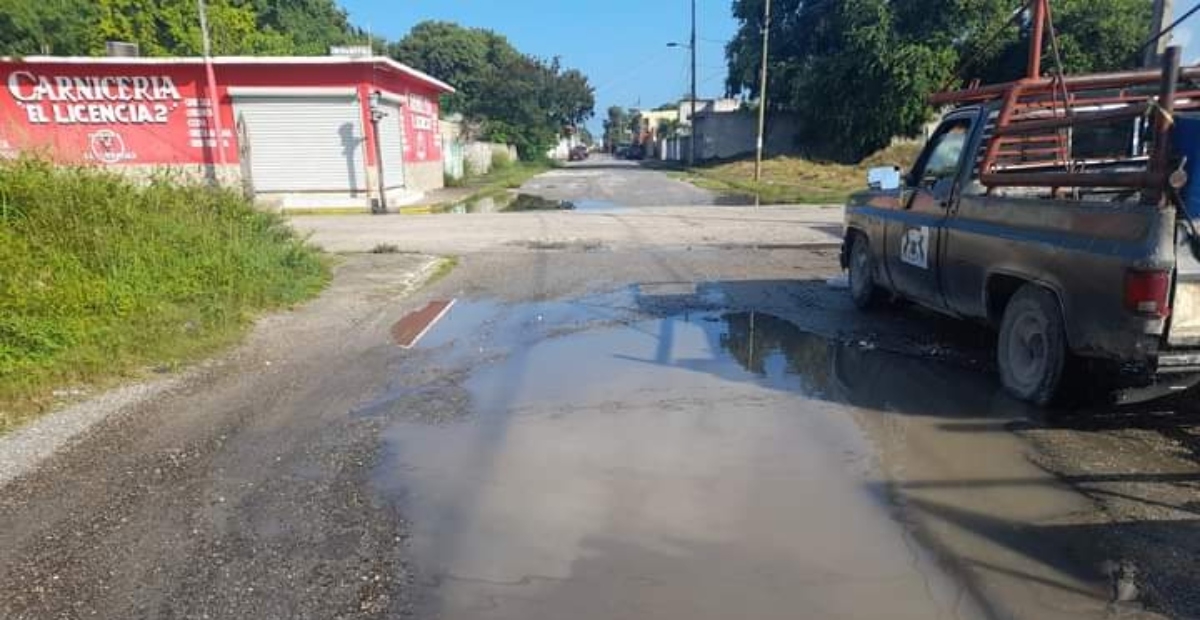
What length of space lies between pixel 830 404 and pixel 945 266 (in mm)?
1681

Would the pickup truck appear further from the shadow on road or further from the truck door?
the shadow on road

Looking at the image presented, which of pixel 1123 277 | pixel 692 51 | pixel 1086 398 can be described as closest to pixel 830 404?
pixel 1086 398

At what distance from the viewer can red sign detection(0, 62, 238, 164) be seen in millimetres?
23594

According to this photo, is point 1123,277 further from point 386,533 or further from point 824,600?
point 386,533

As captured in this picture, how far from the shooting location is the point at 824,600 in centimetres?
316

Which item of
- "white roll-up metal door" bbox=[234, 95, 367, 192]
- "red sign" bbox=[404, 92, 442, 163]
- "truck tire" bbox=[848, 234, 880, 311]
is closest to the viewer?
"truck tire" bbox=[848, 234, 880, 311]

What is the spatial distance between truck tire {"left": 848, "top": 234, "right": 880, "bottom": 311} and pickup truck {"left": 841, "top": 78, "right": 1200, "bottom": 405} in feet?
1.07

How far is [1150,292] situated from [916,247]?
105 inches

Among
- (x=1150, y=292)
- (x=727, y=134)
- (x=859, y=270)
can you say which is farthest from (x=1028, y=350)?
(x=727, y=134)

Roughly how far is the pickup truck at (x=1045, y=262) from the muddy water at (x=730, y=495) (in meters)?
0.56

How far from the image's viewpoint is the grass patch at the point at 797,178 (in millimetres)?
27297

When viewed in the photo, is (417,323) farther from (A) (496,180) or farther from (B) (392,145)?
(A) (496,180)

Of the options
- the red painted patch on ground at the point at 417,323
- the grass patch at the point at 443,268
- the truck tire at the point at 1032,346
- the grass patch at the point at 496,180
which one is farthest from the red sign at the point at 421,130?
the truck tire at the point at 1032,346

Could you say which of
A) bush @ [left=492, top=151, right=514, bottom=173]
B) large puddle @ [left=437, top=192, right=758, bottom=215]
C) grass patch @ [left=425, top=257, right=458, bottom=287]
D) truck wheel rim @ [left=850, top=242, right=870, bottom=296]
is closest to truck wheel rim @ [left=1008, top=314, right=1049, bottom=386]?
truck wheel rim @ [left=850, top=242, right=870, bottom=296]
